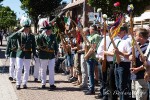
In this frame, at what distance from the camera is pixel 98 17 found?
7719 mm

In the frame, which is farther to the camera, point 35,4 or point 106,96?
point 35,4

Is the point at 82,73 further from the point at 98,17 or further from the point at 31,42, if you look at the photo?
the point at 98,17

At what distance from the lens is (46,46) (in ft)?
33.7

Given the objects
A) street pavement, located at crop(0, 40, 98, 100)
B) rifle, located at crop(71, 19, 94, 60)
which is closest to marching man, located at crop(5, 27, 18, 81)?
street pavement, located at crop(0, 40, 98, 100)

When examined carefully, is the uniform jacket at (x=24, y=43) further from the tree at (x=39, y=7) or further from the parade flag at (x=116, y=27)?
the tree at (x=39, y=7)

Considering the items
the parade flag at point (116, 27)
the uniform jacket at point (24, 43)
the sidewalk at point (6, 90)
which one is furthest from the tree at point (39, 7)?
the parade flag at point (116, 27)

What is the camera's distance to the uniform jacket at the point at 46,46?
10.2m

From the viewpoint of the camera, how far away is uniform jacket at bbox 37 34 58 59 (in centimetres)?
1020

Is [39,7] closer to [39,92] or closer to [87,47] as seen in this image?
[39,92]

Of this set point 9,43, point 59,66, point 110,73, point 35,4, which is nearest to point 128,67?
point 110,73

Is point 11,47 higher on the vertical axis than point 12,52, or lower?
higher

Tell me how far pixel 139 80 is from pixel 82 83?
433 centimetres

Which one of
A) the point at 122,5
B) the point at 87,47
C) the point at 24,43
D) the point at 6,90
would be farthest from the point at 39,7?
the point at 87,47

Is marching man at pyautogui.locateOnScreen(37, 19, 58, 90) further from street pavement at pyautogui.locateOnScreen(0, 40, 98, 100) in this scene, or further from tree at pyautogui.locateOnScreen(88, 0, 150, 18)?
tree at pyautogui.locateOnScreen(88, 0, 150, 18)
